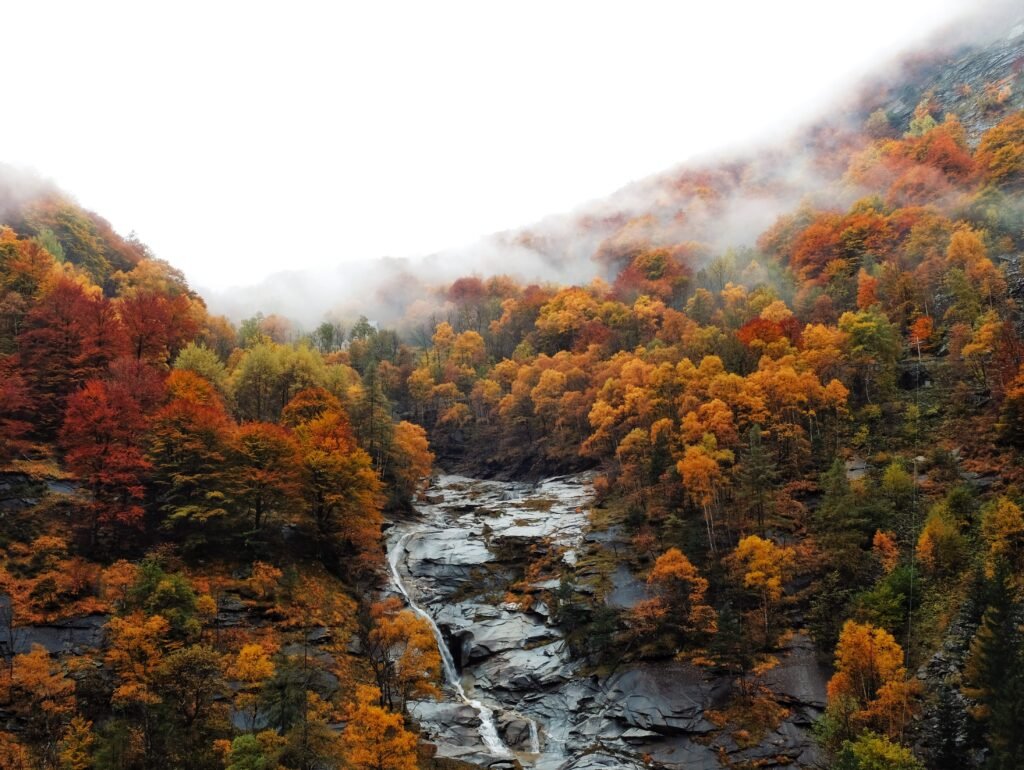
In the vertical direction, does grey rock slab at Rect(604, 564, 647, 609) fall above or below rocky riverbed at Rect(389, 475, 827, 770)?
above

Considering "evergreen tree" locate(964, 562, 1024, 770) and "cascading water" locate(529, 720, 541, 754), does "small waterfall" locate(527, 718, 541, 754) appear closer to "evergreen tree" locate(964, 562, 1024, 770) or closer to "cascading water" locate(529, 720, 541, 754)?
"cascading water" locate(529, 720, 541, 754)

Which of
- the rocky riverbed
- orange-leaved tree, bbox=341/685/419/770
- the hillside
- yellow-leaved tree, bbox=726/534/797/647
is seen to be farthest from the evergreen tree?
orange-leaved tree, bbox=341/685/419/770

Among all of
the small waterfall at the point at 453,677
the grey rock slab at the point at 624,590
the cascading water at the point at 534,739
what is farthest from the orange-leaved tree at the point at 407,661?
the grey rock slab at the point at 624,590

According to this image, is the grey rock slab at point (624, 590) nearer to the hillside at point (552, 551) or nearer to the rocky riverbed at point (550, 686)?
the rocky riverbed at point (550, 686)

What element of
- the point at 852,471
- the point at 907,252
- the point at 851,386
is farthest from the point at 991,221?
the point at 852,471

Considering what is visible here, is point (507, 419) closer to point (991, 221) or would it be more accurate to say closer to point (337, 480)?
point (337, 480)

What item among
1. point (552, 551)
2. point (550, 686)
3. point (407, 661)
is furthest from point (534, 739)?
point (552, 551)
